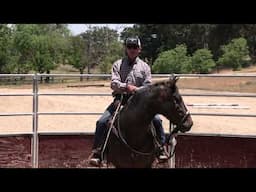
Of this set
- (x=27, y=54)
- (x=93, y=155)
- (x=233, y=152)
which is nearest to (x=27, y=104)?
(x=233, y=152)

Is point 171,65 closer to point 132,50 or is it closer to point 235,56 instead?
point 235,56

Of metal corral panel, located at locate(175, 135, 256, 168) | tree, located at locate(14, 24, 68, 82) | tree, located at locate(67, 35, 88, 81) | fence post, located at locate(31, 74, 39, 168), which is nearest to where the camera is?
metal corral panel, located at locate(175, 135, 256, 168)

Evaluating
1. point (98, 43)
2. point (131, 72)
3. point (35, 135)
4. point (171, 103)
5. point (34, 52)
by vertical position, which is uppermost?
point (98, 43)

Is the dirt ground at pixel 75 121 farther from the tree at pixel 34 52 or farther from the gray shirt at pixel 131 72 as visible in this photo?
the tree at pixel 34 52

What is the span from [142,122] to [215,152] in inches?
103

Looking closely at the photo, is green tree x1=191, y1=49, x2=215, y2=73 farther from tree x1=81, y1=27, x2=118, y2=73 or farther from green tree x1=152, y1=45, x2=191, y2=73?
tree x1=81, y1=27, x2=118, y2=73

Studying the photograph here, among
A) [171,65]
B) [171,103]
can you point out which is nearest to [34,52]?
[171,65]

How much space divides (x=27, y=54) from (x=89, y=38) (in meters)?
13.6

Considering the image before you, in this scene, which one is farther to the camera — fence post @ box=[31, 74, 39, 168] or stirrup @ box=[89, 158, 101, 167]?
fence post @ box=[31, 74, 39, 168]

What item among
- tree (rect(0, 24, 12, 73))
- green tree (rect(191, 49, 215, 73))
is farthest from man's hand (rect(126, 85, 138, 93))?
green tree (rect(191, 49, 215, 73))

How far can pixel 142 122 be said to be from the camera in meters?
4.45

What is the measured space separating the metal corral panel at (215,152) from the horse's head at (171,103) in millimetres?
2483

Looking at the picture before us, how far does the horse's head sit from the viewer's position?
438 centimetres
